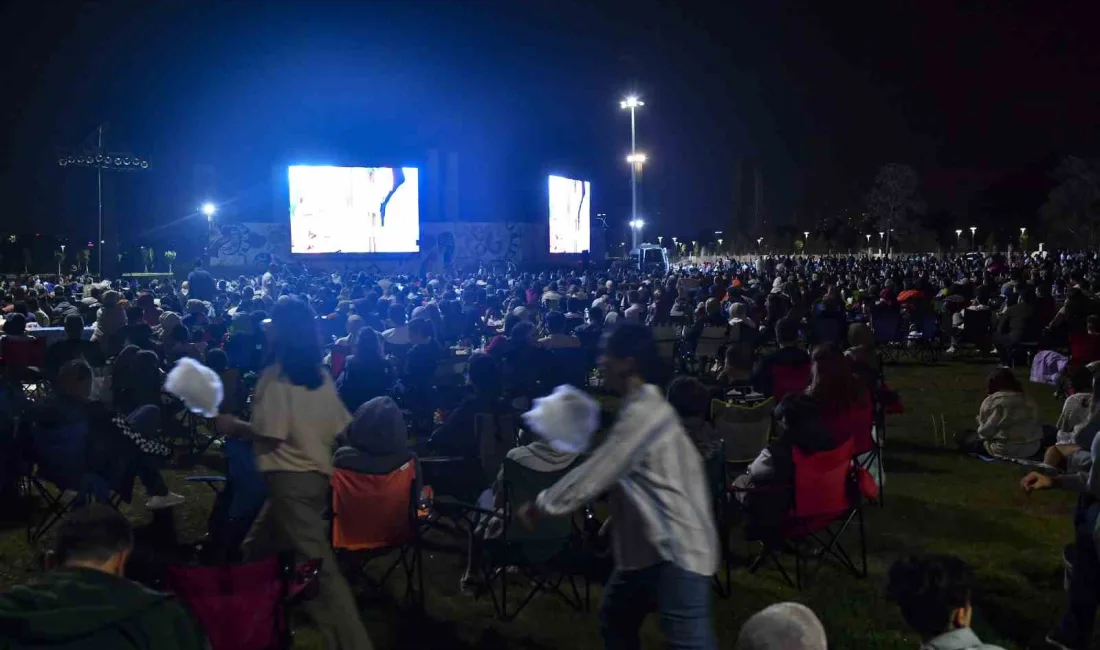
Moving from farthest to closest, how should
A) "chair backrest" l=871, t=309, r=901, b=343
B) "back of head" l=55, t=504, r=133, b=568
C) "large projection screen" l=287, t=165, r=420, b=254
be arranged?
"large projection screen" l=287, t=165, r=420, b=254
"chair backrest" l=871, t=309, r=901, b=343
"back of head" l=55, t=504, r=133, b=568

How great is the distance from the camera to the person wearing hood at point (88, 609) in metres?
2.29

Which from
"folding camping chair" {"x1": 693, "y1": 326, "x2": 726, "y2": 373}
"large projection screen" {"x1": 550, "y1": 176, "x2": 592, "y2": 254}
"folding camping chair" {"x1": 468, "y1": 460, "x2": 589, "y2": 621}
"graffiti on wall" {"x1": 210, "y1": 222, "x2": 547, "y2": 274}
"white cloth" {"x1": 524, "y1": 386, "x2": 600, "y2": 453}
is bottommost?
"folding camping chair" {"x1": 468, "y1": 460, "x2": 589, "y2": 621}

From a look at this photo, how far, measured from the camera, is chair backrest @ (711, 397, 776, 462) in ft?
23.5

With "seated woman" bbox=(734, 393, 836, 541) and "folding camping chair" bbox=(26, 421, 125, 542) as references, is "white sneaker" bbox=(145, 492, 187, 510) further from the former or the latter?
"seated woman" bbox=(734, 393, 836, 541)

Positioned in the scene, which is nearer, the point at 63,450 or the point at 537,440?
the point at 63,450

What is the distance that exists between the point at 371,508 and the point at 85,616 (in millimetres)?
2683

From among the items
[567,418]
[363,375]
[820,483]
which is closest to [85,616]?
[567,418]

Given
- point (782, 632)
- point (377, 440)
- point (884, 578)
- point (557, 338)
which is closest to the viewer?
point (782, 632)

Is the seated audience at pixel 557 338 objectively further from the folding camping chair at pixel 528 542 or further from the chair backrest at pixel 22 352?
the folding camping chair at pixel 528 542

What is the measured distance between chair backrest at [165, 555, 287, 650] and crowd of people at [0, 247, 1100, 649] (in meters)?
0.56

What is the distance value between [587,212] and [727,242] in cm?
9534

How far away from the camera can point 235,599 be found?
3.35 m

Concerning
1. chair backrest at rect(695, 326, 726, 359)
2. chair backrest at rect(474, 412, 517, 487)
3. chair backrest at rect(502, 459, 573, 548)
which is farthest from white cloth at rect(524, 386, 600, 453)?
chair backrest at rect(695, 326, 726, 359)

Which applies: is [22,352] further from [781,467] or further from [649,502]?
[649,502]
